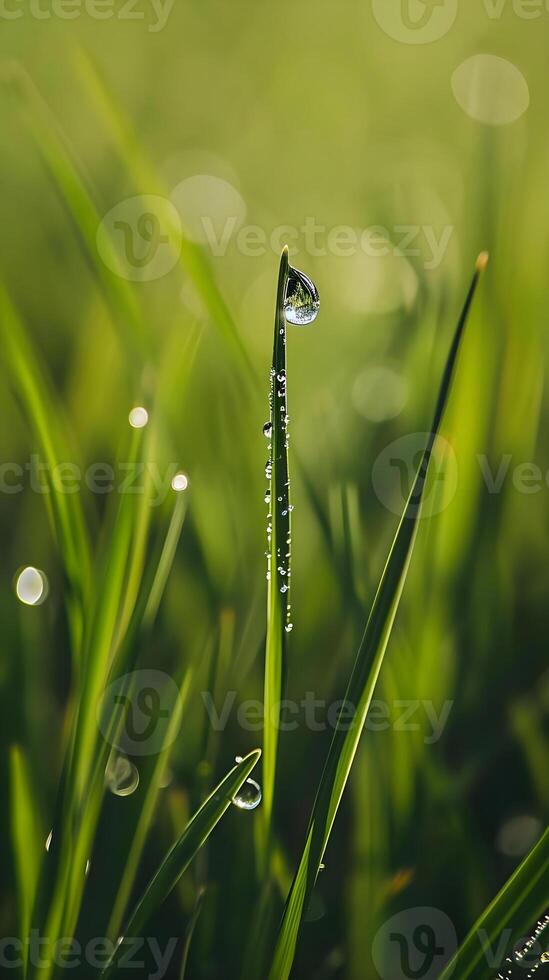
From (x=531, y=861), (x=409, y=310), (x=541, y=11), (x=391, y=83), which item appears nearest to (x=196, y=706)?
(x=531, y=861)

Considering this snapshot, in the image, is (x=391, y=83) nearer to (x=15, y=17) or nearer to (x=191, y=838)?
(x=15, y=17)
